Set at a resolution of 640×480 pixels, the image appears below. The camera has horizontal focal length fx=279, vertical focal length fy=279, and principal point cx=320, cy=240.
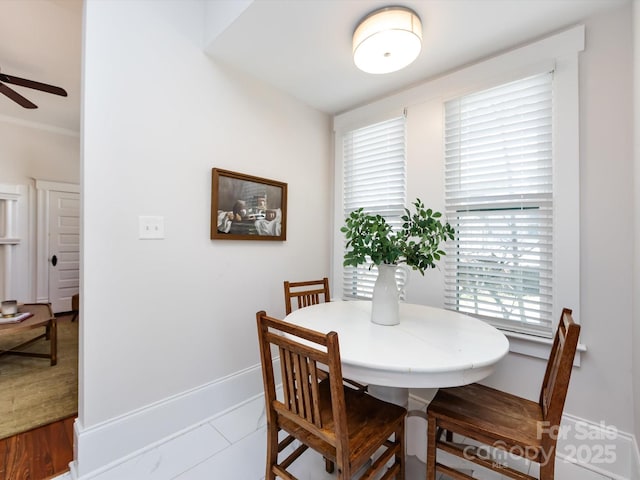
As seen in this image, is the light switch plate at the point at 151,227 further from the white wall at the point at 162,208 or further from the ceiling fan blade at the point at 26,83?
the ceiling fan blade at the point at 26,83

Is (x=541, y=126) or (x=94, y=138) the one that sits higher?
(x=541, y=126)

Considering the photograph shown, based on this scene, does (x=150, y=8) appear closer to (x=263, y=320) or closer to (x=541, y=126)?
(x=263, y=320)

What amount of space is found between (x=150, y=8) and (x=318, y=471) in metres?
2.77

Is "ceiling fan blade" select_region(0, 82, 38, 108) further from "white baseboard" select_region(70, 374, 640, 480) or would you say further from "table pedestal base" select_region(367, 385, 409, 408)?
"table pedestal base" select_region(367, 385, 409, 408)

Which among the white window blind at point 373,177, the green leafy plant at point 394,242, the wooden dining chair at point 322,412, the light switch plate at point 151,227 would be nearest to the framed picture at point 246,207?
the light switch plate at point 151,227

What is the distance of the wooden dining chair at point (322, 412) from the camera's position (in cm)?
95

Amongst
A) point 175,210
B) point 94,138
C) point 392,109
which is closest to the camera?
point 94,138

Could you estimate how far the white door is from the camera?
432cm

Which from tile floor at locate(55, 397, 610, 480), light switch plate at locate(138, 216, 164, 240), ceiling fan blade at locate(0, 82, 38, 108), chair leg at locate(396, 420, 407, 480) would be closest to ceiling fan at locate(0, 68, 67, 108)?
ceiling fan blade at locate(0, 82, 38, 108)

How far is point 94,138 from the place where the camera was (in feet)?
4.74

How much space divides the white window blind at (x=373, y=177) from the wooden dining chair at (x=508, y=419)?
1.03 meters

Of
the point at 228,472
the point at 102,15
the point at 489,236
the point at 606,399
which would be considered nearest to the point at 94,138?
the point at 102,15

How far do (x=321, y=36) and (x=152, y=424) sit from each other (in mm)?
2533

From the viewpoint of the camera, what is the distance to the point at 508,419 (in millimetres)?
1162
